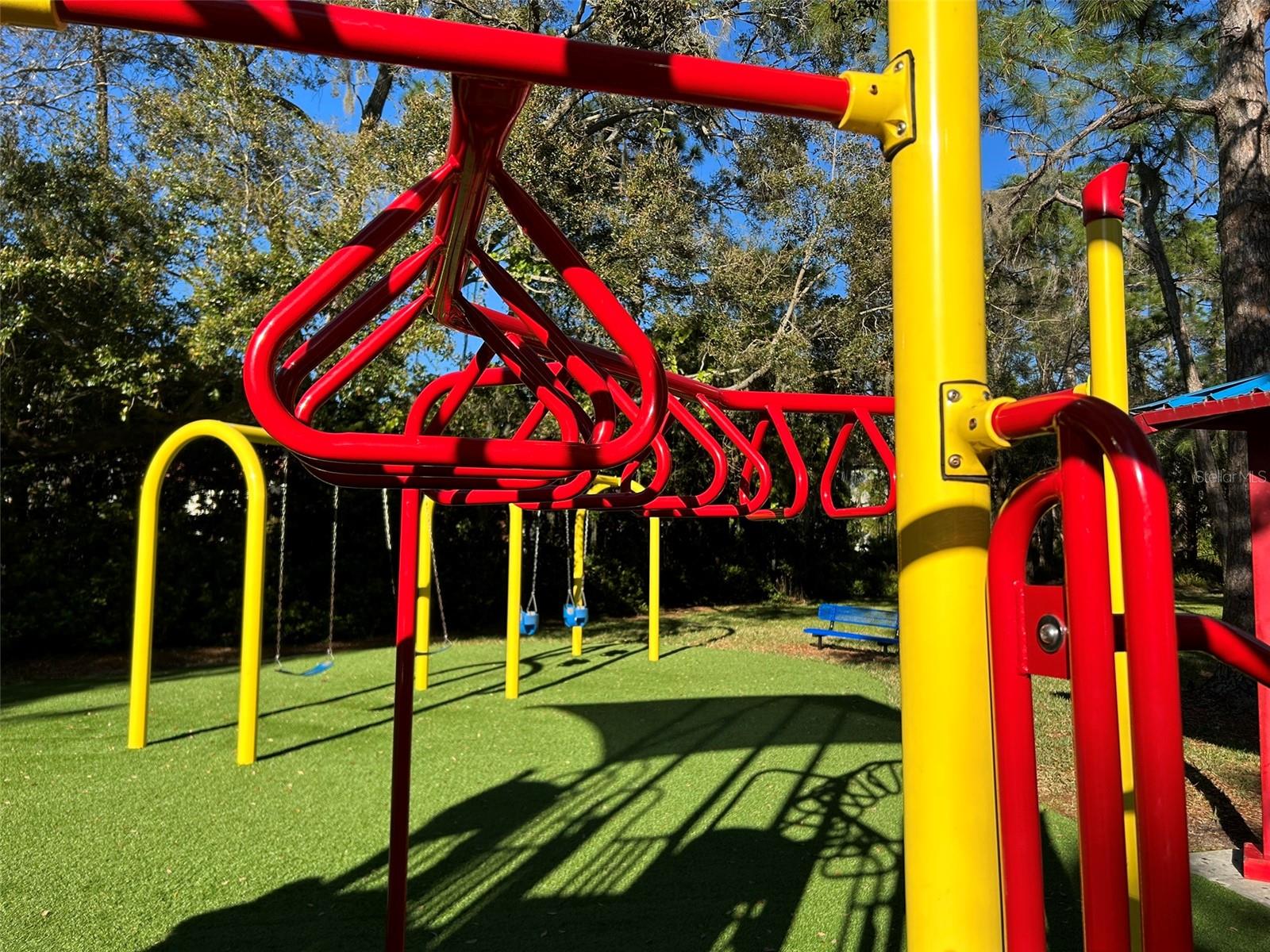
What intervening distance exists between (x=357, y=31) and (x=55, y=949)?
360 cm

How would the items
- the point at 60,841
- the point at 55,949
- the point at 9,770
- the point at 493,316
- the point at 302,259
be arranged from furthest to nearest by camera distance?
the point at 302,259
the point at 9,770
the point at 60,841
the point at 55,949
the point at 493,316

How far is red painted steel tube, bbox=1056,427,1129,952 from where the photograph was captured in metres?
0.77

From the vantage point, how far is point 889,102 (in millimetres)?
1026

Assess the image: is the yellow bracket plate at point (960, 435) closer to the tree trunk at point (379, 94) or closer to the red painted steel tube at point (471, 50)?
the red painted steel tube at point (471, 50)

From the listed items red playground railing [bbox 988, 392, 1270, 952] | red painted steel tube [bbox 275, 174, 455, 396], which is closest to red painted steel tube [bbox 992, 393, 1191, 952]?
red playground railing [bbox 988, 392, 1270, 952]

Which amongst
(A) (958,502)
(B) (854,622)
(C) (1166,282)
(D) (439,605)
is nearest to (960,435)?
(A) (958,502)

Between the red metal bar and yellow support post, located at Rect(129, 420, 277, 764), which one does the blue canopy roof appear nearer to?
the red metal bar

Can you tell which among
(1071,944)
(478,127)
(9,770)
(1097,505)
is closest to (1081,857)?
(1097,505)

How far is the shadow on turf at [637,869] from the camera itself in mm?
3314

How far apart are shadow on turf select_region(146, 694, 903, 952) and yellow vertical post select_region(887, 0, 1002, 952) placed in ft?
8.53

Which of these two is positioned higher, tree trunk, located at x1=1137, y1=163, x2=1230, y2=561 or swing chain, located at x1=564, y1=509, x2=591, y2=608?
tree trunk, located at x1=1137, y1=163, x2=1230, y2=561

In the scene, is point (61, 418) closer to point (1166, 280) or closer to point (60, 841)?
point (60, 841)

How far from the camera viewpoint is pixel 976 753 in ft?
3.08

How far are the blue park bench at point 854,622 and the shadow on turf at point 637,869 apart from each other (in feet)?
16.7
